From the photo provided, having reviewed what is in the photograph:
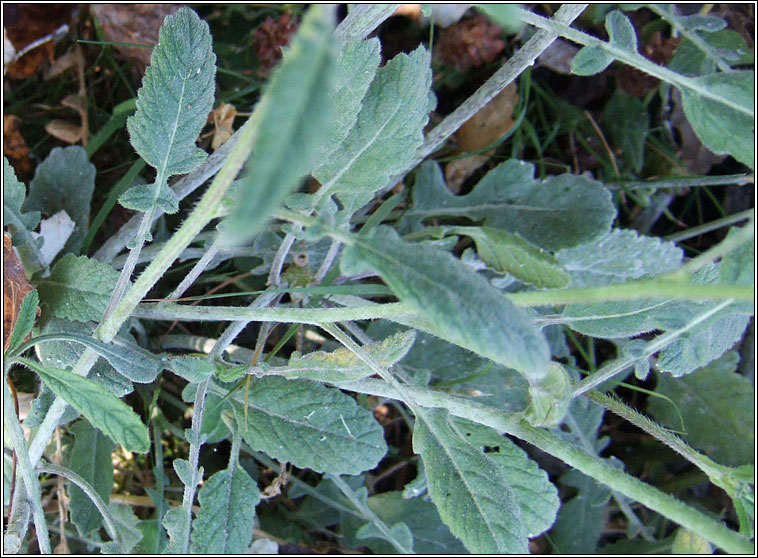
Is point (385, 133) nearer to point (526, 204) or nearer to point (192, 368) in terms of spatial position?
point (192, 368)

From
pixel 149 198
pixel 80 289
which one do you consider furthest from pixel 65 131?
pixel 149 198

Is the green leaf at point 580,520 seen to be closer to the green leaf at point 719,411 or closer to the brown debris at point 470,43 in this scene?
the green leaf at point 719,411

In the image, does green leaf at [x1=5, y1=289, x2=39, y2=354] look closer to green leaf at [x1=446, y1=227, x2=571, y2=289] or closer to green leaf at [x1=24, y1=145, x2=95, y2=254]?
green leaf at [x1=24, y1=145, x2=95, y2=254]

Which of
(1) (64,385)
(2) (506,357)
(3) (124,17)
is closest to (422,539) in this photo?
(1) (64,385)

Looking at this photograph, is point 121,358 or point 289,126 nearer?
point 289,126

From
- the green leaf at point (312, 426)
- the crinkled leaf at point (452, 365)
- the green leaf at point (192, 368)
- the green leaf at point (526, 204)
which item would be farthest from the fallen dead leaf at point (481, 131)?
the green leaf at point (192, 368)

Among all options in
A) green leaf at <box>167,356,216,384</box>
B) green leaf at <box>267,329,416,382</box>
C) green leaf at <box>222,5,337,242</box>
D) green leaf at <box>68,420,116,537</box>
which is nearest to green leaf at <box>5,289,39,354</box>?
green leaf at <box>167,356,216,384</box>

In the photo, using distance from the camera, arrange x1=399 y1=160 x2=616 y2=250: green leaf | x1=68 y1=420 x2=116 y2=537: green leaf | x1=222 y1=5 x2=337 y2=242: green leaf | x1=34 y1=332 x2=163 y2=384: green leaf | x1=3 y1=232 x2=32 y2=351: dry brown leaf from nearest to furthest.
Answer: x1=222 y1=5 x2=337 y2=242: green leaf, x1=34 y1=332 x2=163 y2=384: green leaf, x1=3 y1=232 x2=32 y2=351: dry brown leaf, x1=68 y1=420 x2=116 y2=537: green leaf, x1=399 y1=160 x2=616 y2=250: green leaf
